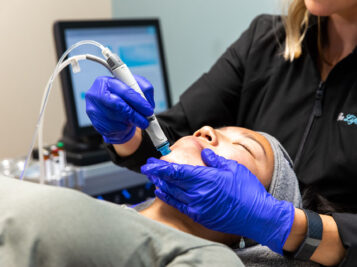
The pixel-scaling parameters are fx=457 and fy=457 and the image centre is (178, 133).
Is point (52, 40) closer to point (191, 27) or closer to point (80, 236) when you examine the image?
point (191, 27)

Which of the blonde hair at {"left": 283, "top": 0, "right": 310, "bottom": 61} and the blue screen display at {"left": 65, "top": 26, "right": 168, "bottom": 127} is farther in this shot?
the blue screen display at {"left": 65, "top": 26, "right": 168, "bottom": 127}

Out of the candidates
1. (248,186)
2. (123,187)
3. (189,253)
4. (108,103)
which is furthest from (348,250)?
(123,187)

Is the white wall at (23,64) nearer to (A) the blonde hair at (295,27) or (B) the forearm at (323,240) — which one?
(A) the blonde hair at (295,27)

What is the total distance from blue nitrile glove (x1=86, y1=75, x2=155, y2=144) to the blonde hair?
1.72 feet

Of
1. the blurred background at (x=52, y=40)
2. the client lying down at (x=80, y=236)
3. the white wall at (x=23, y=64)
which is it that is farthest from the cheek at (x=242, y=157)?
the white wall at (x=23, y=64)

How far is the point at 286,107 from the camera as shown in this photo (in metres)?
1.43

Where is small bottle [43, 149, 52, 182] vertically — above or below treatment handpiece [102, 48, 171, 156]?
below

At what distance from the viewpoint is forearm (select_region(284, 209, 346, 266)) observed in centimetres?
103

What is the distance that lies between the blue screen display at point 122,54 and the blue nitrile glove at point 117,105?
84 centimetres

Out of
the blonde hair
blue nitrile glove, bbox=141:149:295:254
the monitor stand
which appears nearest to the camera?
blue nitrile glove, bbox=141:149:295:254

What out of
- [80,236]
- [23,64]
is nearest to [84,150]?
[23,64]

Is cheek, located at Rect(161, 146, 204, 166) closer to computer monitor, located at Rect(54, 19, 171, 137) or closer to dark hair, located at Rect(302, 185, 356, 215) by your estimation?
dark hair, located at Rect(302, 185, 356, 215)

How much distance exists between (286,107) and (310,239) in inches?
20.7

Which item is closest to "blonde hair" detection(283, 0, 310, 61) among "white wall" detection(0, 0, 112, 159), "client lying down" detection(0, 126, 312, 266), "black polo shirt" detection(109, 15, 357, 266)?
"black polo shirt" detection(109, 15, 357, 266)
